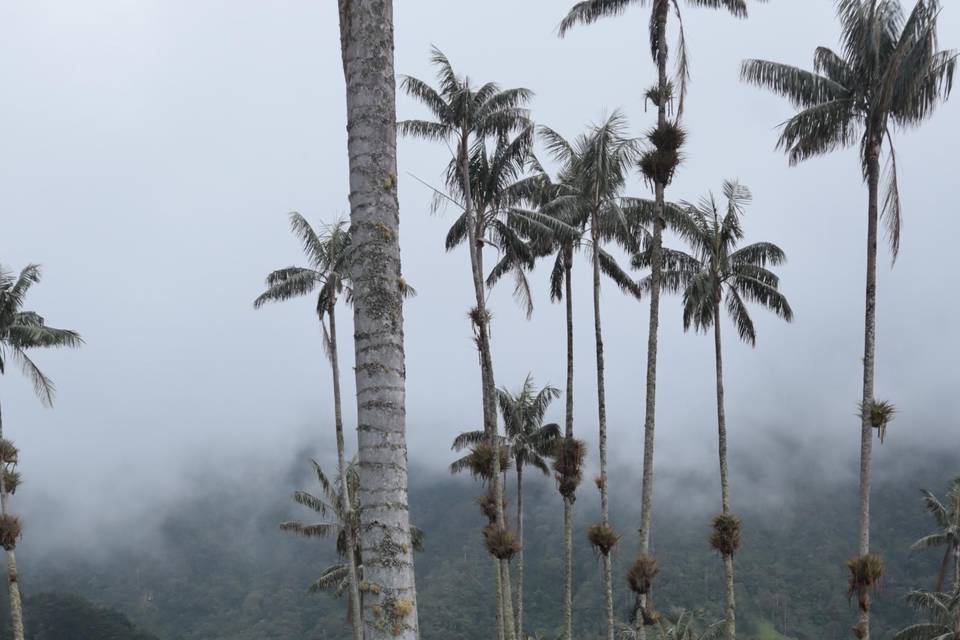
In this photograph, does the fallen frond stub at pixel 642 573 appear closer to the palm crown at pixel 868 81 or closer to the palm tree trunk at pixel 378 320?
the palm crown at pixel 868 81

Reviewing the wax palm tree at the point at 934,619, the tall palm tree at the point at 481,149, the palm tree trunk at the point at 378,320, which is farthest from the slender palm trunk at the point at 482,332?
the wax palm tree at the point at 934,619

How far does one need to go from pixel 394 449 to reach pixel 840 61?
22831 millimetres

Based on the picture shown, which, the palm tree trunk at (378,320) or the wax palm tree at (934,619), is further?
the wax palm tree at (934,619)

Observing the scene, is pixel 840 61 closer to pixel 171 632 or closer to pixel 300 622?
pixel 300 622

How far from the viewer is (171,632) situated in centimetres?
14638

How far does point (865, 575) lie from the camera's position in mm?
21375

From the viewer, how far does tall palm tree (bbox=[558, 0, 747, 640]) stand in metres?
23.3

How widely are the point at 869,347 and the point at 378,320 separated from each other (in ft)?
67.0

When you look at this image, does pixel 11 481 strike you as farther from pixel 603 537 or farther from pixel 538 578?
pixel 538 578

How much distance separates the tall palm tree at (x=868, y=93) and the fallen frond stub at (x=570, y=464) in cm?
896

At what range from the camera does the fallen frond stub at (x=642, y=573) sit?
24.2 m

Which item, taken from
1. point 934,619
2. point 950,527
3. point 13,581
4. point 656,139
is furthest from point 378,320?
point 934,619

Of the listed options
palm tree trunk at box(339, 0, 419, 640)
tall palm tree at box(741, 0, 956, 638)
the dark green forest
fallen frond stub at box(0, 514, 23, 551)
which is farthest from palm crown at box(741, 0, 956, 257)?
the dark green forest

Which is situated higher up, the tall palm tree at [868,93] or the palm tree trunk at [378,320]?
the tall palm tree at [868,93]
